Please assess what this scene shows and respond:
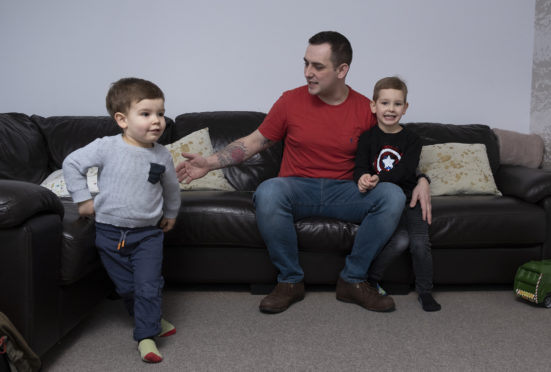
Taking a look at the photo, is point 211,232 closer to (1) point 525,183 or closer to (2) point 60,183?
(2) point 60,183

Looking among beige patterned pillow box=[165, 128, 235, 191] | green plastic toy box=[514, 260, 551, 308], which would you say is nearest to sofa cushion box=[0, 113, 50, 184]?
beige patterned pillow box=[165, 128, 235, 191]

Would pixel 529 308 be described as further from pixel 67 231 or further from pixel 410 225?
pixel 67 231

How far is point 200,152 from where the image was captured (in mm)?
2660

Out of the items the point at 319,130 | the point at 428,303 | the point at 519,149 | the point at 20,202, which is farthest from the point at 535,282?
the point at 20,202

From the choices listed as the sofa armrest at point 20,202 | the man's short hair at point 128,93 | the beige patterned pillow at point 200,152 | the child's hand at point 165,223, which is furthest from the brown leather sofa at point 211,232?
the man's short hair at point 128,93

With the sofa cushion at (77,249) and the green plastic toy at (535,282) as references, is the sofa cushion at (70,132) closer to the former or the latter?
the sofa cushion at (77,249)

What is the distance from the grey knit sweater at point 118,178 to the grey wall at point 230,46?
1620 mm

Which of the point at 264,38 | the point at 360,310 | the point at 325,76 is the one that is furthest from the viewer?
the point at 264,38

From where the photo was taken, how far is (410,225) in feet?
6.92

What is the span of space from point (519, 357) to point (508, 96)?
2.20 m

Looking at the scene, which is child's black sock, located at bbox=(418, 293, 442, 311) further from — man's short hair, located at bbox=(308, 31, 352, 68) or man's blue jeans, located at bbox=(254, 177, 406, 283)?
man's short hair, located at bbox=(308, 31, 352, 68)

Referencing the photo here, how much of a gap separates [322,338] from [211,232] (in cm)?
68

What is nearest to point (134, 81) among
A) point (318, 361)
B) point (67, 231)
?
point (67, 231)

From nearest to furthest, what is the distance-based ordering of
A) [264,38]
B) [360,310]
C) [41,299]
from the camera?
[41,299] < [360,310] < [264,38]
